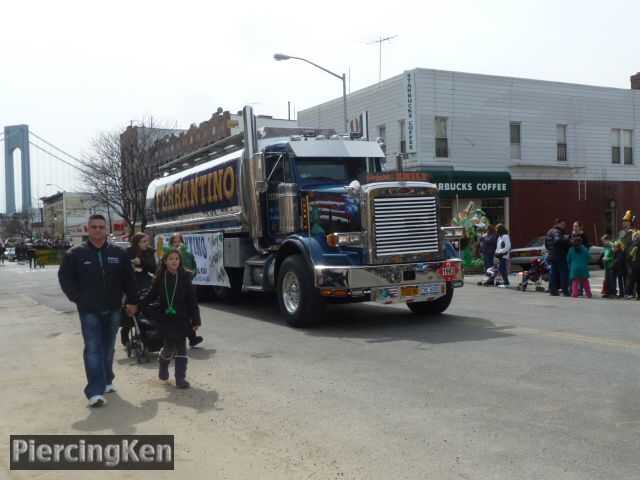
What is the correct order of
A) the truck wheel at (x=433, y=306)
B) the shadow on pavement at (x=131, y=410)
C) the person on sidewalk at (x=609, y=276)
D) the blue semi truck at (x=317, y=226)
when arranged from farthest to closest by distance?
1. the person on sidewalk at (x=609, y=276)
2. the truck wheel at (x=433, y=306)
3. the blue semi truck at (x=317, y=226)
4. the shadow on pavement at (x=131, y=410)

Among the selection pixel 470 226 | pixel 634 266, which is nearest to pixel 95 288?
pixel 634 266

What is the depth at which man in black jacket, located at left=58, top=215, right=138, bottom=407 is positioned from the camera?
21.1 feet

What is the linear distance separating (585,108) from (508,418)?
28911mm

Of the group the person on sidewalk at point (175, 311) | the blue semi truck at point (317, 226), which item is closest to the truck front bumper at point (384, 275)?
A: the blue semi truck at point (317, 226)

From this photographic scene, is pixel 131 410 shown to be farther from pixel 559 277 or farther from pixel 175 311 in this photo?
pixel 559 277

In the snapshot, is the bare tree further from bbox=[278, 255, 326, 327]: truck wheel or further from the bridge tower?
the bridge tower

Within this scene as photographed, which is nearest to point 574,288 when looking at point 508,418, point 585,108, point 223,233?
point 223,233

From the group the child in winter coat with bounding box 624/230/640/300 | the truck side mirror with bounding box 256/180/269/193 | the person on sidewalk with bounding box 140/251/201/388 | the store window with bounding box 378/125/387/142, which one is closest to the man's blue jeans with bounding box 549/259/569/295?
the child in winter coat with bounding box 624/230/640/300

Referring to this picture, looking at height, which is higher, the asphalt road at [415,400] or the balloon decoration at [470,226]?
the balloon decoration at [470,226]

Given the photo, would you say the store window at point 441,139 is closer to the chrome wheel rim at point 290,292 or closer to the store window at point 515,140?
the store window at point 515,140

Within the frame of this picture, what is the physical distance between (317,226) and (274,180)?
1.72m

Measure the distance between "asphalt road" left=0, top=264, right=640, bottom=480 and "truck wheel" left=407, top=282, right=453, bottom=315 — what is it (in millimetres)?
533

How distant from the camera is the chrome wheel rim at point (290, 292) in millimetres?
11105

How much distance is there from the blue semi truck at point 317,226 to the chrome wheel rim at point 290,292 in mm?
19
